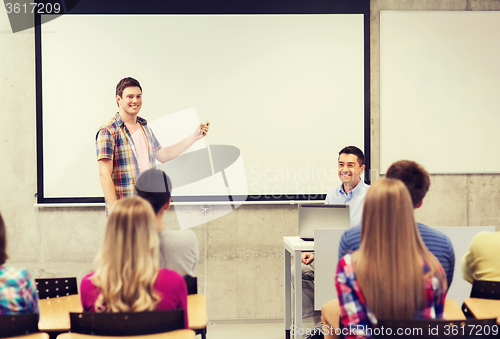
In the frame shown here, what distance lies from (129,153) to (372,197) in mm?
2151

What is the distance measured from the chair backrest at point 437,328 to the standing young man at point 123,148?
2.24 meters

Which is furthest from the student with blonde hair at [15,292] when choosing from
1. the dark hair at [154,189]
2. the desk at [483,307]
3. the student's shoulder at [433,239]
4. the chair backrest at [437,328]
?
the desk at [483,307]

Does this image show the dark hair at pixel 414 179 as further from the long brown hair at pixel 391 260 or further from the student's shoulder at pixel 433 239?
the long brown hair at pixel 391 260

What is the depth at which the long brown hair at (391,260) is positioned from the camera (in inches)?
51.5

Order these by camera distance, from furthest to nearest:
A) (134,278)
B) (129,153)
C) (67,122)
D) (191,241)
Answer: (67,122), (129,153), (191,241), (134,278)

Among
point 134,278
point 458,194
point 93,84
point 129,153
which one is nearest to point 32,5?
point 93,84

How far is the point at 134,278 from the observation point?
1.34 metres

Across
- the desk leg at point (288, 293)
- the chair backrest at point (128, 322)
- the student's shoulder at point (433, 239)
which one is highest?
the student's shoulder at point (433, 239)

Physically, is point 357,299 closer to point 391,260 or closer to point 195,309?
point 391,260

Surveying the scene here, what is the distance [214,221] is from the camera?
384 cm

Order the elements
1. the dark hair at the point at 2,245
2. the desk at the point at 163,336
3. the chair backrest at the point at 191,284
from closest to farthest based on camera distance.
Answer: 1. the desk at the point at 163,336
2. the dark hair at the point at 2,245
3. the chair backrest at the point at 191,284

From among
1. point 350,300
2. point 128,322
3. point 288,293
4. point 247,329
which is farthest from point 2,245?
point 247,329

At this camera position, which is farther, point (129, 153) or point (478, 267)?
point (129, 153)

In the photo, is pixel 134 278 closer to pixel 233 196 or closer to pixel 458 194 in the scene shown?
pixel 233 196
